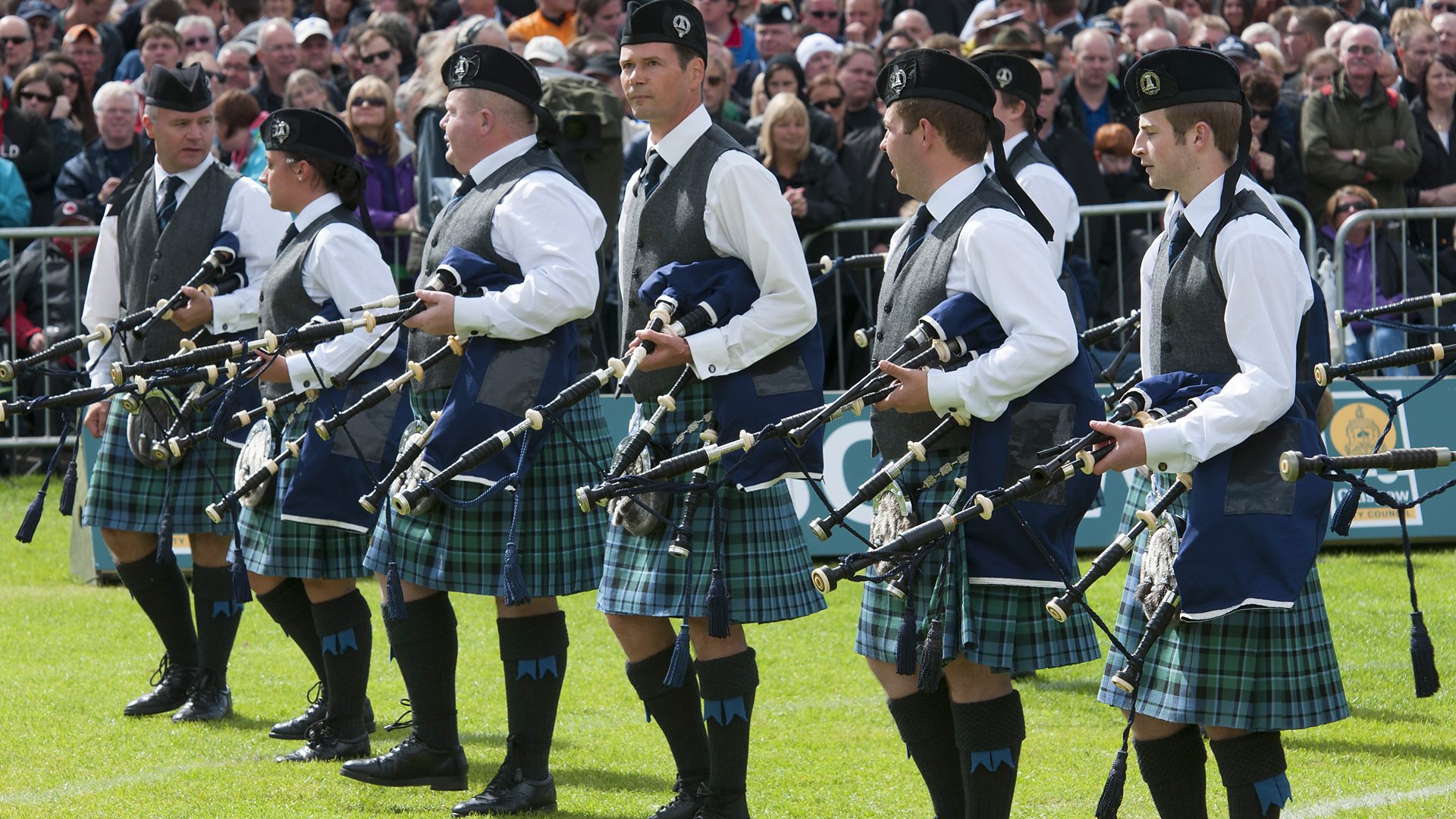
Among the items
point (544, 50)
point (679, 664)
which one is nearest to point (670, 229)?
point (679, 664)

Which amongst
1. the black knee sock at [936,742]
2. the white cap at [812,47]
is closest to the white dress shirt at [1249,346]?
the black knee sock at [936,742]

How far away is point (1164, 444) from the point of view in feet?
10.1

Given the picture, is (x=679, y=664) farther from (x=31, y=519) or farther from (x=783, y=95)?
(x=783, y=95)

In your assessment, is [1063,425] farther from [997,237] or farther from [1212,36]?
[1212,36]

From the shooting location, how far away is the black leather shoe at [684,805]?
4094mm

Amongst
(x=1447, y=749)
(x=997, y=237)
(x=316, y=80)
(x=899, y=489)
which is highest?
(x=316, y=80)

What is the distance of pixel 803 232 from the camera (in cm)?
782

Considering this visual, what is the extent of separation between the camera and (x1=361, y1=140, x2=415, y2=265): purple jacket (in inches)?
312

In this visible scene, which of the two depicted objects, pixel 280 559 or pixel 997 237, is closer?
pixel 997 237

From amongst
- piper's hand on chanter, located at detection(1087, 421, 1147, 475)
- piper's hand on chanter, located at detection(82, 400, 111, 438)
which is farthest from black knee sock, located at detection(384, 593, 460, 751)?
piper's hand on chanter, located at detection(1087, 421, 1147, 475)

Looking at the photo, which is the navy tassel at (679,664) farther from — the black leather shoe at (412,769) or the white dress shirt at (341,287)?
the white dress shirt at (341,287)

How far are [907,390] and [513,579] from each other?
1118 millimetres

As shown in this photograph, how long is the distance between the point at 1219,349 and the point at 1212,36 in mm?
7367

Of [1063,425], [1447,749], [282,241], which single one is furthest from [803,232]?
[1063,425]
